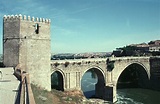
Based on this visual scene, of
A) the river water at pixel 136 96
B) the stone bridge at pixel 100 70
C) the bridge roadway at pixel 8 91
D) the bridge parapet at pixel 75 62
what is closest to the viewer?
the bridge roadway at pixel 8 91

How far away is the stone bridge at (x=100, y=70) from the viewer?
1104 inches

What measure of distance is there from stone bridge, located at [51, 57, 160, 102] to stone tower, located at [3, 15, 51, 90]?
243 inches

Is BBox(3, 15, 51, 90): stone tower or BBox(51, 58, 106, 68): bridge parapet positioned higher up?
BBox(3, 15, 51, 90): stone tower

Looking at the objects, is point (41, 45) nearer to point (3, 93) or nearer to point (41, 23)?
point (41, 23)

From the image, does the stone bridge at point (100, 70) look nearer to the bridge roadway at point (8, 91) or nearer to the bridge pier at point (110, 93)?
the bridge pier at point (110, 93)

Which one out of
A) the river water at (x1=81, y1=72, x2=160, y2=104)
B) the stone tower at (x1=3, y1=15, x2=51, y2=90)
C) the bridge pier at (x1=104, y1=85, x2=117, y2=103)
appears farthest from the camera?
the river water at (x1=81, y1=72, x2=160, y2=104)

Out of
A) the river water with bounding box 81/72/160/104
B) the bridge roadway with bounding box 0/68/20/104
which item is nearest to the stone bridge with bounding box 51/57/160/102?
the river water with bounding box 81/72/160/104

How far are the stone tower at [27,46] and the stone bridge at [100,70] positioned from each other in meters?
6.16

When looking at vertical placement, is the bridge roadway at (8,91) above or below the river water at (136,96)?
above

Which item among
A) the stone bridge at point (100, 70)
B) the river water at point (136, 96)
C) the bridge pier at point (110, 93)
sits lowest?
the river water at point (136, 96)

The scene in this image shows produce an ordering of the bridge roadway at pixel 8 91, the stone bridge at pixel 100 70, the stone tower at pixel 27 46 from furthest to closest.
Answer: the stone bridge at pixel 100 70, the stone tower at pixel 27 46, the bridge roadway at pixel 8 91

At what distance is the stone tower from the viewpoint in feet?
63.3

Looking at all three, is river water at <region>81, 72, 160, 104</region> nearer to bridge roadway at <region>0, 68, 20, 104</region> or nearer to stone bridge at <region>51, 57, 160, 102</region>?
stone bridge at <region>51, 57, 160, 102</region>

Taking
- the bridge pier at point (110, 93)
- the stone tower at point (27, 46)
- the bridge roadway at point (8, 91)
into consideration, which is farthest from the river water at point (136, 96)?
the bridge roadway at point (8, 91)
